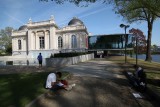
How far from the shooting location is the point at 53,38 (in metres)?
62.4

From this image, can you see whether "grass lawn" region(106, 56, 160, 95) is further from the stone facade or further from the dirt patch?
the stone facade

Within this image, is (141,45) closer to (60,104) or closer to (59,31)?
(59,31)

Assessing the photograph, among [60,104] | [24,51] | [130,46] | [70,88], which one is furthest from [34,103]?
[24,51]

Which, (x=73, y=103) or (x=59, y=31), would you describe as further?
(x=59, y=31)

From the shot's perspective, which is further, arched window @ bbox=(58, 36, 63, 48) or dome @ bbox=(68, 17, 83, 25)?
dome @ bbox=(68, 17, 83, 25)

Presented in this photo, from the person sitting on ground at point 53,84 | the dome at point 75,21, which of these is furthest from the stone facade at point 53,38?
the person sitting on ground at point 53,84

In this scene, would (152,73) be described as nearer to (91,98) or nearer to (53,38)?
(91,98)

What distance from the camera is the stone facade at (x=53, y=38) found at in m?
60.3

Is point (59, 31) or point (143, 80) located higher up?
point (59, 31)

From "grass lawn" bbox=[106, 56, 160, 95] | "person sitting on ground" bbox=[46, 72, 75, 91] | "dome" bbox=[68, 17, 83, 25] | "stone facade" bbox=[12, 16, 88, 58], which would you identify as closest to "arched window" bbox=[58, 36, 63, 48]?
"stone facade" bbox=[12, 16, 88, 58]

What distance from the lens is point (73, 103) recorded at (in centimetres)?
914

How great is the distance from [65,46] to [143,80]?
51.2 metres

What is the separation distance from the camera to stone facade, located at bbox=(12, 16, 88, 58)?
60.3 m

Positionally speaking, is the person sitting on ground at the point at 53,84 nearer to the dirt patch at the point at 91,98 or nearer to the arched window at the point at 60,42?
the dirt patch at the point at 91,98
